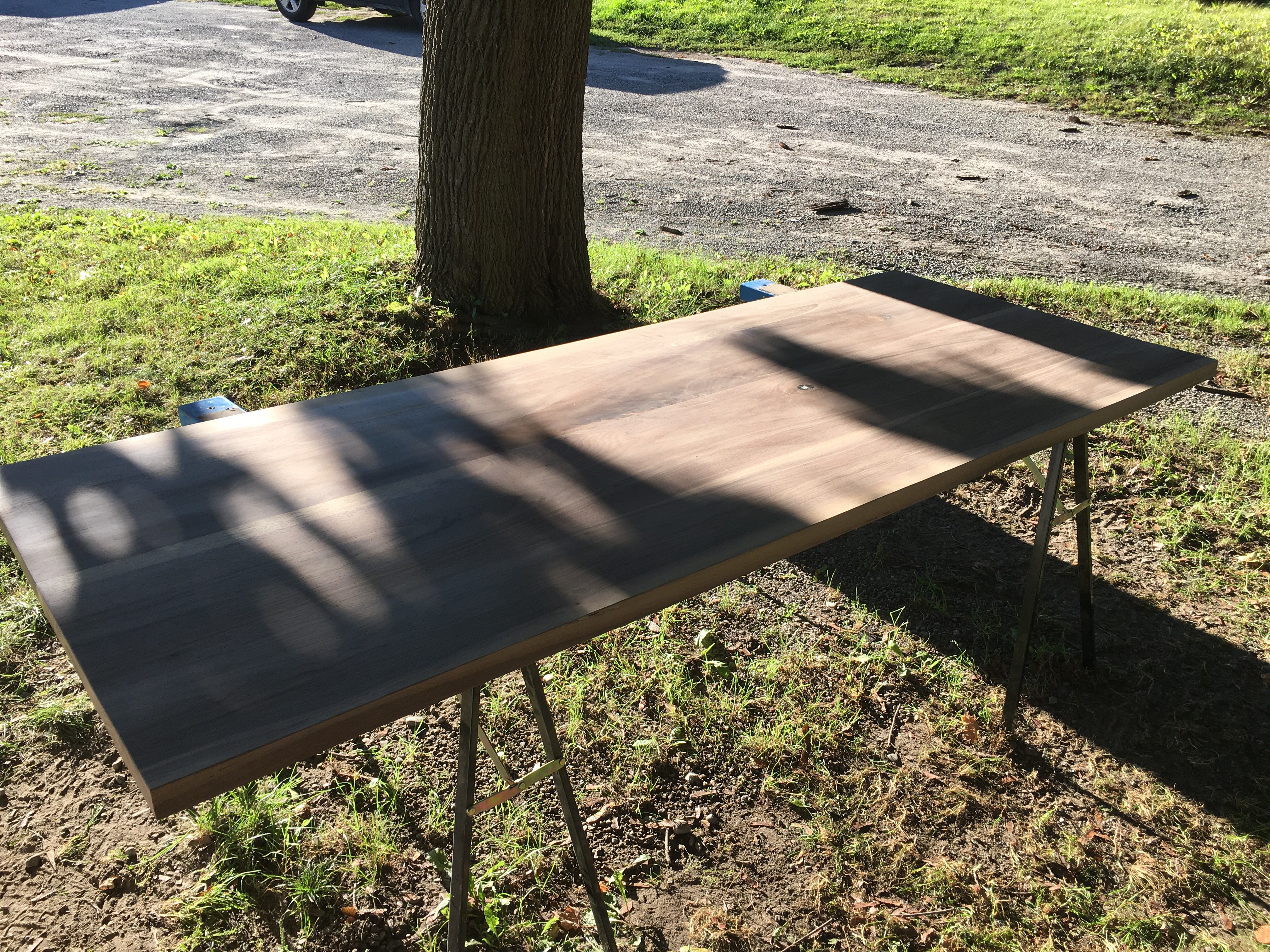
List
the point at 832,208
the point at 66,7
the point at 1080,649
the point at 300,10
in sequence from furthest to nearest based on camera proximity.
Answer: the point at 66,7 → the point at 300,10 → the point at 832,208 → the point at 1080,649

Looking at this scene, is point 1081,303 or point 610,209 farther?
point 610,209

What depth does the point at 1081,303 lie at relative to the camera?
4.56 m

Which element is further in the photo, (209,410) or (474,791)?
(209,410)

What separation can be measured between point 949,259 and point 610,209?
2.17m

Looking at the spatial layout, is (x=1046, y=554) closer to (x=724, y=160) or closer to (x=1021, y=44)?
(x=724, y=160)

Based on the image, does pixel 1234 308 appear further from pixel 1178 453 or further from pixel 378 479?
pixel 378 479

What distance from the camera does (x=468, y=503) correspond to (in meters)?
1.49

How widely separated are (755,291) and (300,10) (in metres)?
12.3

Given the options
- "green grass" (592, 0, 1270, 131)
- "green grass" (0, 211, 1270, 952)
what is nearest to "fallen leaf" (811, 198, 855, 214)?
"green grass" (0, 211, 1270, 952)

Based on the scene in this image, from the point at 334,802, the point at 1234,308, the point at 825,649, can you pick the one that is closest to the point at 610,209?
the point at 1234,308

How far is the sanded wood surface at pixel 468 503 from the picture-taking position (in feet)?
3.64

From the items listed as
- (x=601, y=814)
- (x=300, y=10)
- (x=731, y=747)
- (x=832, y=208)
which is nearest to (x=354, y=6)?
(x=300, y=10)

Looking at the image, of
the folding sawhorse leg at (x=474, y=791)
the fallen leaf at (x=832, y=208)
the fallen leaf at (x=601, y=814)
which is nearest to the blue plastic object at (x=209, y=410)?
the folding sawhorse leg at (x=474, y=791)

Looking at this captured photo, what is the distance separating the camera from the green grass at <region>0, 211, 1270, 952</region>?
1.96 m
